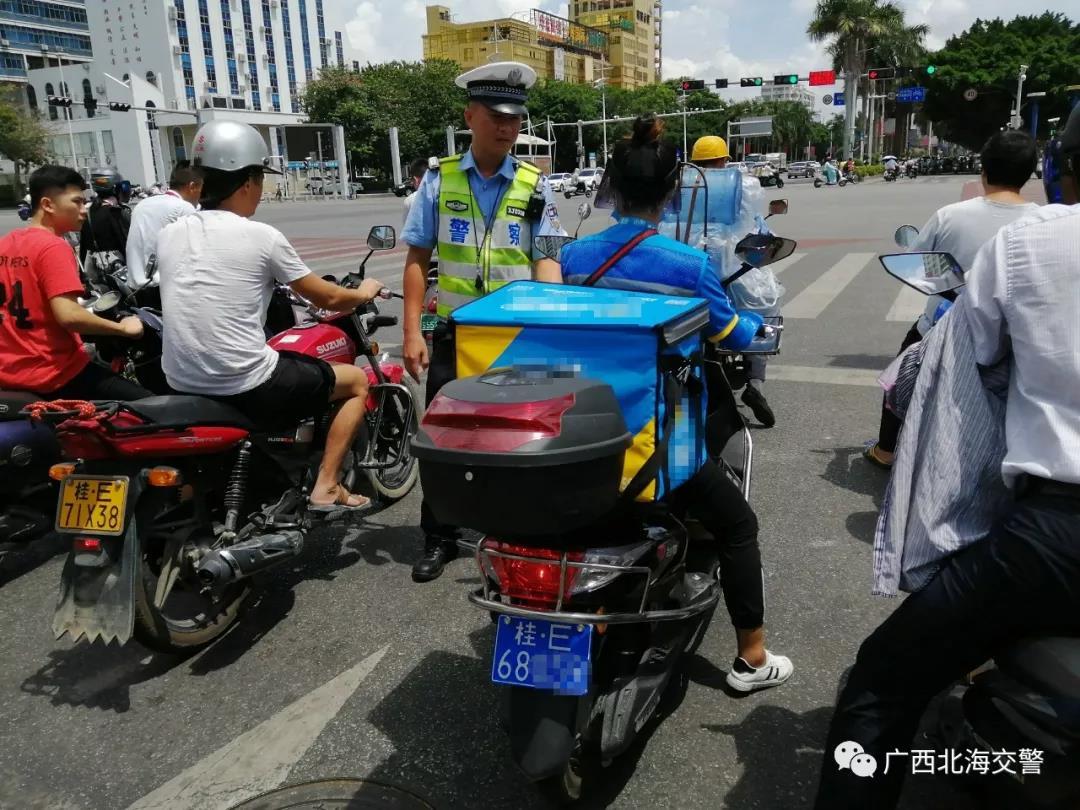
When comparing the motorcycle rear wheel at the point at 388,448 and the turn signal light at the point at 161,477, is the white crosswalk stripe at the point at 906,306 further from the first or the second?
the turn signal light at the point at 161,477

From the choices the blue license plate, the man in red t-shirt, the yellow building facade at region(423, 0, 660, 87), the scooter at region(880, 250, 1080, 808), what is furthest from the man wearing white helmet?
the yellow building facade at region(423, 0, 660, 87)

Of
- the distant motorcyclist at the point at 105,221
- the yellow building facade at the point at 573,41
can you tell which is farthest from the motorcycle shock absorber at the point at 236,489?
the yellow building facade at the point at 573,41

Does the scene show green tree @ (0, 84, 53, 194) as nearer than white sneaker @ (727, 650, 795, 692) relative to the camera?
No

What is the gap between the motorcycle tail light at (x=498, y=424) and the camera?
1796 millimetres

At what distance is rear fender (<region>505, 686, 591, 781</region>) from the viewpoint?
1.92 meters

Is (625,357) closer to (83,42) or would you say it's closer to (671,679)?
(671,679)

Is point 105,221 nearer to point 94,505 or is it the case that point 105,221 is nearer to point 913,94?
point 94,505

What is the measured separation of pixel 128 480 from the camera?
2.79 metres

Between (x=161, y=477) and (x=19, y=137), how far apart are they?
5912 centimetres

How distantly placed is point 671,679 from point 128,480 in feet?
6.27

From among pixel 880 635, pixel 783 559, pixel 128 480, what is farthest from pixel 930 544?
pixel 128 480

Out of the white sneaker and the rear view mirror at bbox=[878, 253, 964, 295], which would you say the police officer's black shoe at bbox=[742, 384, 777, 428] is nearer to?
the white sneaker

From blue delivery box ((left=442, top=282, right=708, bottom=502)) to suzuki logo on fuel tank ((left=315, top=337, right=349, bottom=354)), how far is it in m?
1.84

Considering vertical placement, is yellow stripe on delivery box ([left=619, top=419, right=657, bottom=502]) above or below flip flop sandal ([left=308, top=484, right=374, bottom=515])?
above
